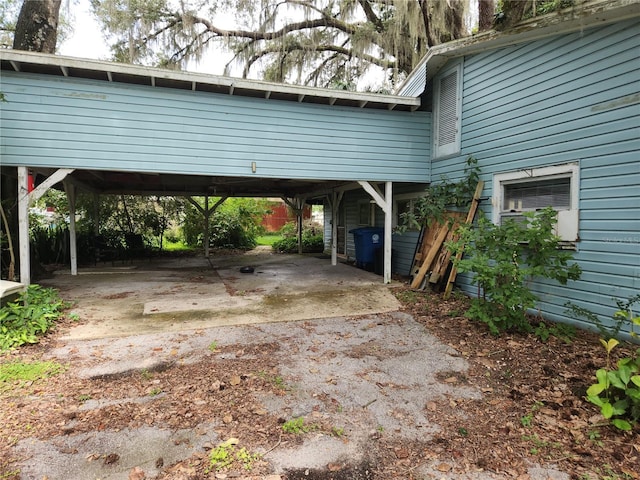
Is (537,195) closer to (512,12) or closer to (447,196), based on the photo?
(447,196)

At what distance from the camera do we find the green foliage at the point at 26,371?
2990 mm

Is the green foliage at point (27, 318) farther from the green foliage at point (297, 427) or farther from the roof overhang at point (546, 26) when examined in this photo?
the roof overhang at point (546, 26)

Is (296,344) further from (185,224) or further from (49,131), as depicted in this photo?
(185,224)

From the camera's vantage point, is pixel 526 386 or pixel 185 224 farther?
pixel 185 224

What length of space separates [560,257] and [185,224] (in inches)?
549

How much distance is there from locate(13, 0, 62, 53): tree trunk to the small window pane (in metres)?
9.04

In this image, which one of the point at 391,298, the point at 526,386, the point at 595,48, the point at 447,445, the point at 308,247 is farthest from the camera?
the point at 308,247

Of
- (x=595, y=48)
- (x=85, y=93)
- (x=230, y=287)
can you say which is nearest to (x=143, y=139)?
(x=85, y=93)

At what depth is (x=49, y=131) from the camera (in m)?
5.12

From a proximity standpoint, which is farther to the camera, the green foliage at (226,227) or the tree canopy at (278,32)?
the green foliage at (226,227)

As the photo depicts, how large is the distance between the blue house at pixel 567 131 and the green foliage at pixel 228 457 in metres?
4.27

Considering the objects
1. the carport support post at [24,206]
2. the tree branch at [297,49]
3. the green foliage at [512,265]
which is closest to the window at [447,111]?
the green foliage at [512,265]

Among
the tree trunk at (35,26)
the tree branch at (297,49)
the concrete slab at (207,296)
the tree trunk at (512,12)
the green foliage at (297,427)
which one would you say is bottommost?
the green foliage at (297,427)

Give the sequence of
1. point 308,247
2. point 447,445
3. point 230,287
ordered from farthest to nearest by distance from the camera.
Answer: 1. point 308,247
2. point 230,287
3. point 447,445
